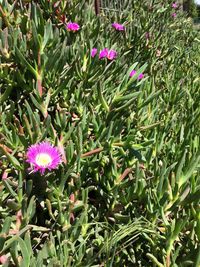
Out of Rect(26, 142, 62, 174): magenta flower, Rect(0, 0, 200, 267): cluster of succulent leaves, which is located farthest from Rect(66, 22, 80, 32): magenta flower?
Rect(26, 142, 62, 174): magenta flower

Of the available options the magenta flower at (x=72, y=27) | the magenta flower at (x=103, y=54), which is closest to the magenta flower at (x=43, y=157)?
the magenta flower at (x=103, y=54)

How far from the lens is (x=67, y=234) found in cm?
77

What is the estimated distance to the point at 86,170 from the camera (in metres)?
0.94

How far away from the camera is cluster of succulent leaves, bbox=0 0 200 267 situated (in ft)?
2.55

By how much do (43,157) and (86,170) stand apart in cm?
16

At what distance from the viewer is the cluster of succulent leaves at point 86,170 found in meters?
0.78

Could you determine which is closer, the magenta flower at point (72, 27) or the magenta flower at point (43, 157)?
the magenta flower at point (43, 157)

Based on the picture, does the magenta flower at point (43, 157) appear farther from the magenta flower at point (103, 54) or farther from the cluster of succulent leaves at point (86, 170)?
the magenta flower at point (103, 54)

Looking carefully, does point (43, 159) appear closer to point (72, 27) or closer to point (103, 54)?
point (103, 54)

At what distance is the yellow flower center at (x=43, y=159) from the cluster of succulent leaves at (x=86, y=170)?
0.14ft

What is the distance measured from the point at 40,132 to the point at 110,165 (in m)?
0.20

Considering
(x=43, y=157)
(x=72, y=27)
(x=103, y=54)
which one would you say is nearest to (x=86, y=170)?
(x=43, y=157)

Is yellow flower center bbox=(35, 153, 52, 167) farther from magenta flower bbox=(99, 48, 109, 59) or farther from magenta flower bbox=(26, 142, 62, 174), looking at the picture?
magenta flower bbox=(99, 48, 109, 59)

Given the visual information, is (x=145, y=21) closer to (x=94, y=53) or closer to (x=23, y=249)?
(x=94, y=53)
